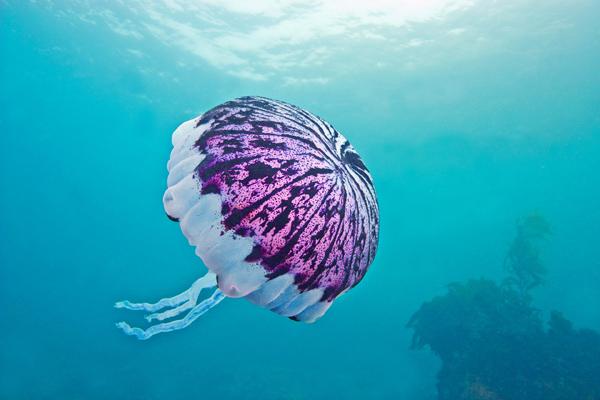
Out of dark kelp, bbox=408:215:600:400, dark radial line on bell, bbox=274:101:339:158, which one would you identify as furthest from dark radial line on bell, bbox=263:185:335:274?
dark kelp, bbox=408:215:600:400

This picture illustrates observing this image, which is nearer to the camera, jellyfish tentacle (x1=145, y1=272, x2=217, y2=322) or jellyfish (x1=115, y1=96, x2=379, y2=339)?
jellyfish (x1=115, y1=96, x2=379, y2=339)

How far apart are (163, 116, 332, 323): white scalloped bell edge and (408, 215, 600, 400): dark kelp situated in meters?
10.7

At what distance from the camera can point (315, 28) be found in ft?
68.4

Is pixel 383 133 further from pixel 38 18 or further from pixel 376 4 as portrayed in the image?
pixel 38 18

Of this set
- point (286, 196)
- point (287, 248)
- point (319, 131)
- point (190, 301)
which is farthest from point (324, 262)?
point (190, 301)

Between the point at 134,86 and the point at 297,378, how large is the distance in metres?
28.6

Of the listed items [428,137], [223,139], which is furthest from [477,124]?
[223,139]

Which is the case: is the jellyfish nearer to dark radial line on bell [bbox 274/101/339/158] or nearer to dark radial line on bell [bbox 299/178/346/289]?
dark radial line on bell [bbox 299/178/346/289]

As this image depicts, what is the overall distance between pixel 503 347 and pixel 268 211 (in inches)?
468

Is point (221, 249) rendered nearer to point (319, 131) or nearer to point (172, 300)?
point (319, 131)

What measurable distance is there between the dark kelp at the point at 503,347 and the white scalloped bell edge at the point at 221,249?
10.7 meters

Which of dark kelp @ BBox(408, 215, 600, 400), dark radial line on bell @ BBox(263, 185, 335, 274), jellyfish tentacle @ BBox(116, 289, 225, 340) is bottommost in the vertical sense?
jellyfish tentacle @ BBox(116, 289, 225, 340)

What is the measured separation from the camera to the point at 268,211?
2.12 meters

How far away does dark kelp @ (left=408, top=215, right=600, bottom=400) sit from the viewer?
10.1m
